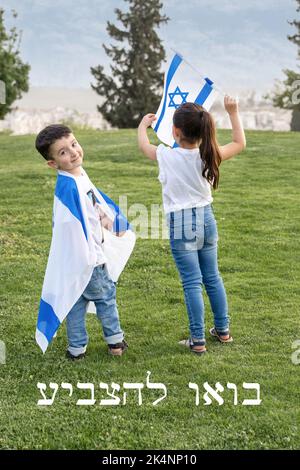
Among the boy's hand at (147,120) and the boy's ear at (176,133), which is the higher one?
the boy's hand at (147,120)

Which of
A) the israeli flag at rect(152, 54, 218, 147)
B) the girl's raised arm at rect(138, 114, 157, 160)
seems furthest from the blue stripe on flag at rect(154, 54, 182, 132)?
the girl's raised arm at rect(138, 114, 157, 160)

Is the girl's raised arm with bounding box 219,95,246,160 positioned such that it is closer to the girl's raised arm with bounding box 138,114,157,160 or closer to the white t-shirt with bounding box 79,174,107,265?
the girl's raised arm with bounding box 138,114,157,160

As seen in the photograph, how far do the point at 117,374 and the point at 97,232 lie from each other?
1.05 metres

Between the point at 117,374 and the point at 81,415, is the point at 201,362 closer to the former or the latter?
the point at 117,374

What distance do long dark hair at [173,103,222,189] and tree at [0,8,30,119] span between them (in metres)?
27.2

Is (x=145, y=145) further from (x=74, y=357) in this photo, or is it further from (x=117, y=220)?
(x=74, y=357)

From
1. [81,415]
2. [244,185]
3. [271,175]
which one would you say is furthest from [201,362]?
[271,175]

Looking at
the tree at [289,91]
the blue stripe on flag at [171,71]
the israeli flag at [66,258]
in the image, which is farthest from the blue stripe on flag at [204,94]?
the tree at [289,91]

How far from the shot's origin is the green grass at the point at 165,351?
161 inches

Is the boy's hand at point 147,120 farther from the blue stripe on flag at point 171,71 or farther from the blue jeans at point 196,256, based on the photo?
the blue jeans at point 196,256

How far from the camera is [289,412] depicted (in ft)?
14.0

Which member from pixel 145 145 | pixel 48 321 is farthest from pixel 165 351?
pixel 145 145

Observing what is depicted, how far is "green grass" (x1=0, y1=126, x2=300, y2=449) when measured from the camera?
13.5ft

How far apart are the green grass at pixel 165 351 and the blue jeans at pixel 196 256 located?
36 cm
